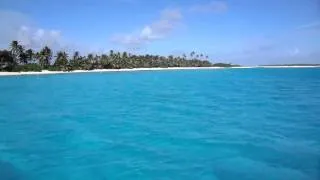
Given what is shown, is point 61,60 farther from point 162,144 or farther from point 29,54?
point 162,144

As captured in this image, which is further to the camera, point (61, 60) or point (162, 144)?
point (61, 60)

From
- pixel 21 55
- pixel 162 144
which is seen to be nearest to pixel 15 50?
pixel 21 55

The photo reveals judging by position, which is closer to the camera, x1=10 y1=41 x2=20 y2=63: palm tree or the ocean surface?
the ocean surface

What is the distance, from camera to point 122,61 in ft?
422

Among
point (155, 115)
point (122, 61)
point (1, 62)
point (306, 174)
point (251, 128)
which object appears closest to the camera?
point (306, 174)

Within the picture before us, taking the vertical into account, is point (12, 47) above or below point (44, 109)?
above

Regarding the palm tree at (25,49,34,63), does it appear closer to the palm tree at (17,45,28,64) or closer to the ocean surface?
the palm tree at (17,45,28,64)

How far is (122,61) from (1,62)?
153ft

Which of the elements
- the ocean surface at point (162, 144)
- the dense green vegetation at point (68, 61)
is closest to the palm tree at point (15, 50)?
the dense green vegetation at point (68, 61)

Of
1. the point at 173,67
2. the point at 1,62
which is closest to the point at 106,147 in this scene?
the point at 1,62

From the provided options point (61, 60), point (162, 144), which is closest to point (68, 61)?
point (61, 60)

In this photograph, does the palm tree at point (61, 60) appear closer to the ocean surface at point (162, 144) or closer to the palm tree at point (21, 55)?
the palm tree at point (21, 55)

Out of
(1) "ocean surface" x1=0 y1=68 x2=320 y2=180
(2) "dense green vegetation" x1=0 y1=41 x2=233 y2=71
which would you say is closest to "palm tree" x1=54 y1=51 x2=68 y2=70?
→ (2) "dense green vegetation" x1=0 y1=41 x2=233 y2=71

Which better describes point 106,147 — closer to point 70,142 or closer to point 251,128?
point 70,142
